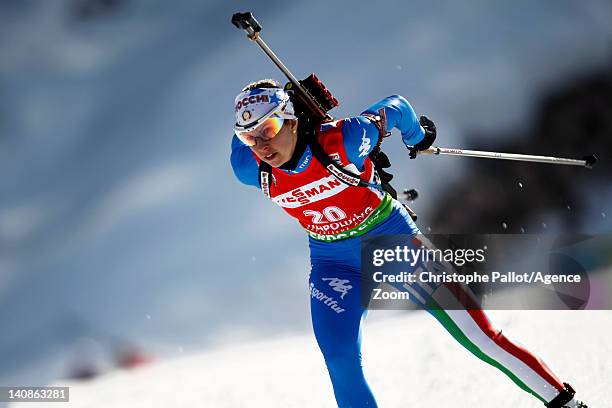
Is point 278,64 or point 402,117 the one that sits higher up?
point 278,64

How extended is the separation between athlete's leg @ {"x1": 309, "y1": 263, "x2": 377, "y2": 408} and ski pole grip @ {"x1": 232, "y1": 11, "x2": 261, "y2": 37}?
1.42 m

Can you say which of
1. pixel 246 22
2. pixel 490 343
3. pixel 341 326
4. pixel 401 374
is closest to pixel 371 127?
pixel 246 22

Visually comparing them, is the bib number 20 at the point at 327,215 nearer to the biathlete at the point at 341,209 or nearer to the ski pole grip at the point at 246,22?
the biathlete at the point at 341,209

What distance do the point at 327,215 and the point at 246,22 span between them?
1.17 meters

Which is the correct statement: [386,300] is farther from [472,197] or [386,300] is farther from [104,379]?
[472,197]

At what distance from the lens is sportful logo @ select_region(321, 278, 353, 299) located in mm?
3862

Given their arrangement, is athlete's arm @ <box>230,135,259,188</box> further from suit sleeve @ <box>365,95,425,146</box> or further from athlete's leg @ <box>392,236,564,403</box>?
athlete's leg @ <box>392,236,564,403</box>

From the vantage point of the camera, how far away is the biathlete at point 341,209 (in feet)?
11.7

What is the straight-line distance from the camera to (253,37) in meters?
3.81

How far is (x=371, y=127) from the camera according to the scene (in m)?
3.65

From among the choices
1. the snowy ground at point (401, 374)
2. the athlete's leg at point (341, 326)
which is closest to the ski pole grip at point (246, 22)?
the athlete's leg at point (341, 326)

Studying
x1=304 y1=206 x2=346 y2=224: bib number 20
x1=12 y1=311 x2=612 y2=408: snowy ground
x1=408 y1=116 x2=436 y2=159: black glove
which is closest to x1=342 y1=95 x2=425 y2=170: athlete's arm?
x1=408 y1=116 x2=436 y2=159: black glove

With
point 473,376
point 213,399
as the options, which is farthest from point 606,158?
point 213,399

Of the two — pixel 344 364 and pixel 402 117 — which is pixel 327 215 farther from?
pixel 344 364
